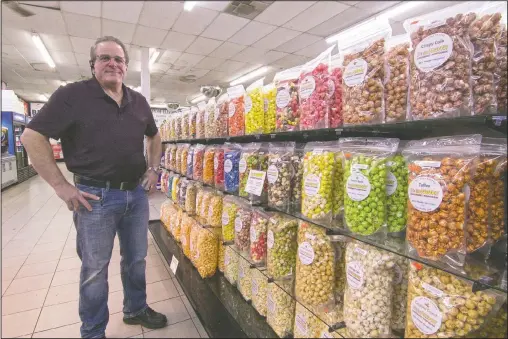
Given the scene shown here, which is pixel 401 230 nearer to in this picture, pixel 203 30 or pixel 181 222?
pixel 203 30

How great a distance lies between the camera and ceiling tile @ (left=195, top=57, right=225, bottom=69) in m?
0.60

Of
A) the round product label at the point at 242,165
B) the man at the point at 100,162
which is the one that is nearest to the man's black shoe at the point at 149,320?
the man at the point at 100,162

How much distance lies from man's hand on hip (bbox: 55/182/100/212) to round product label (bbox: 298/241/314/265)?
73 centimetres

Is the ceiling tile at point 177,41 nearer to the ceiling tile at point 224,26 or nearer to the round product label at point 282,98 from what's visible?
the ceiling tile at point 224,26

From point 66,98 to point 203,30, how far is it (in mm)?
305

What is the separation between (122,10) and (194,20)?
0.29ft

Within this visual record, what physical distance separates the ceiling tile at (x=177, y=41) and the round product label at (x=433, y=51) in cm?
58

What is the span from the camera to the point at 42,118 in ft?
2.01

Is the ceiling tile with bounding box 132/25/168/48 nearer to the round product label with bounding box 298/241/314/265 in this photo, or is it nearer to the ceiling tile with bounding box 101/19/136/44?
the ceiling tile with bounding box 101/19/136/44

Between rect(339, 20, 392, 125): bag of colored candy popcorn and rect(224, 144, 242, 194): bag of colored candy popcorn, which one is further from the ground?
rect(339, 20, 392, 125): bag of colored candy popcorn

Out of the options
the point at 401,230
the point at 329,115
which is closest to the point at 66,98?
the point at 329,115

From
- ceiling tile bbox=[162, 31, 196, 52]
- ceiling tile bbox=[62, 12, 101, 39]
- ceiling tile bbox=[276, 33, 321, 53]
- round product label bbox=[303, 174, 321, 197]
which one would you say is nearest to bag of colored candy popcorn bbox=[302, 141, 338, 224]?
round product label bbox=[303, 174, 321, 197]

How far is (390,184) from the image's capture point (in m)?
0.92

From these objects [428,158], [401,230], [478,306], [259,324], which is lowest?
[259,324]
